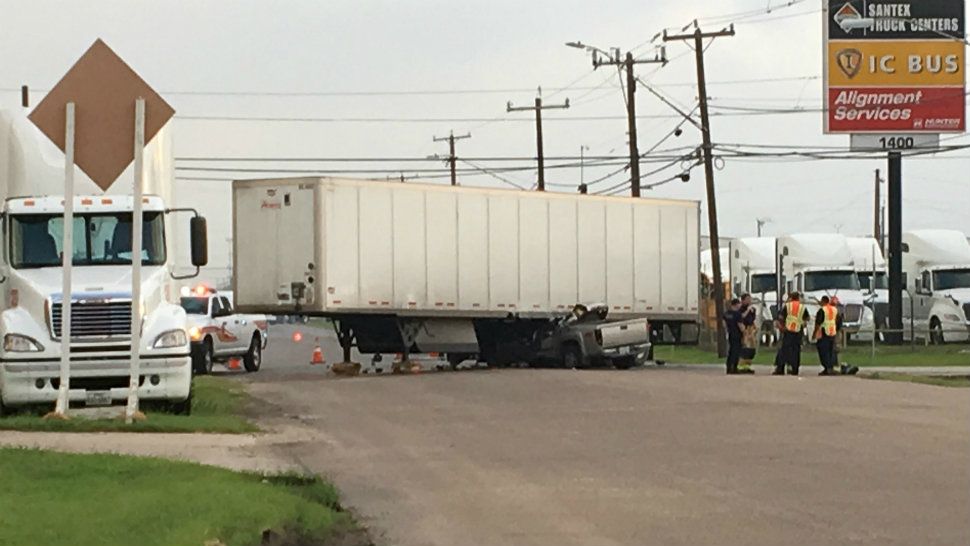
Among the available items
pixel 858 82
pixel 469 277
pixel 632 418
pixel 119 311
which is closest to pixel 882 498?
pixel 632 418

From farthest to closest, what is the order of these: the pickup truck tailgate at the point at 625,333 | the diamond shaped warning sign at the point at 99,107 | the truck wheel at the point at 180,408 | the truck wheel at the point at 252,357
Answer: the truck wheel at the point at 252,357 → the pickup truck tailgate at the point at 625,333 → the truck wheel at the point at 180,408 → the diamond shaped warning sign at the point at 99,107

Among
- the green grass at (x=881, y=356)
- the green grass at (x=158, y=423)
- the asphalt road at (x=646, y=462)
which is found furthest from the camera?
the green grass at (x=881, y=356)

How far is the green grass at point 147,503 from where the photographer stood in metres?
10.6

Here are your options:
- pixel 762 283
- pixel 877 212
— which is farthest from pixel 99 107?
pixel 877 212

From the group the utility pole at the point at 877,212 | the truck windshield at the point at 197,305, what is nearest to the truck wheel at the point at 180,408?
the truck windshield at the point at 197,305

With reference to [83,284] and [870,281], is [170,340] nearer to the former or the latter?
[83,284]

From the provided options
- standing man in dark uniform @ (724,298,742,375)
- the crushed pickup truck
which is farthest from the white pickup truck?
standing man in dark uniform @ (724,298,742,375)

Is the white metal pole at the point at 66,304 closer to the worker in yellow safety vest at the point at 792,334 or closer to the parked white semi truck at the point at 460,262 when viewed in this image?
the parked white semi truck at the point at 460,262

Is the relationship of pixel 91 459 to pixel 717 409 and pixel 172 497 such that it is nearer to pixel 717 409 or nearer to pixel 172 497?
pixel 172 497

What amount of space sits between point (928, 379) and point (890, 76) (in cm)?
2599

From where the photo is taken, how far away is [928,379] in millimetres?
32156

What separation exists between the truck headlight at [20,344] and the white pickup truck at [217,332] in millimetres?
16934

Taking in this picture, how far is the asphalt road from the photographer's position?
1185 cm

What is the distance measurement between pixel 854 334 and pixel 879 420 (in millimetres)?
32402
